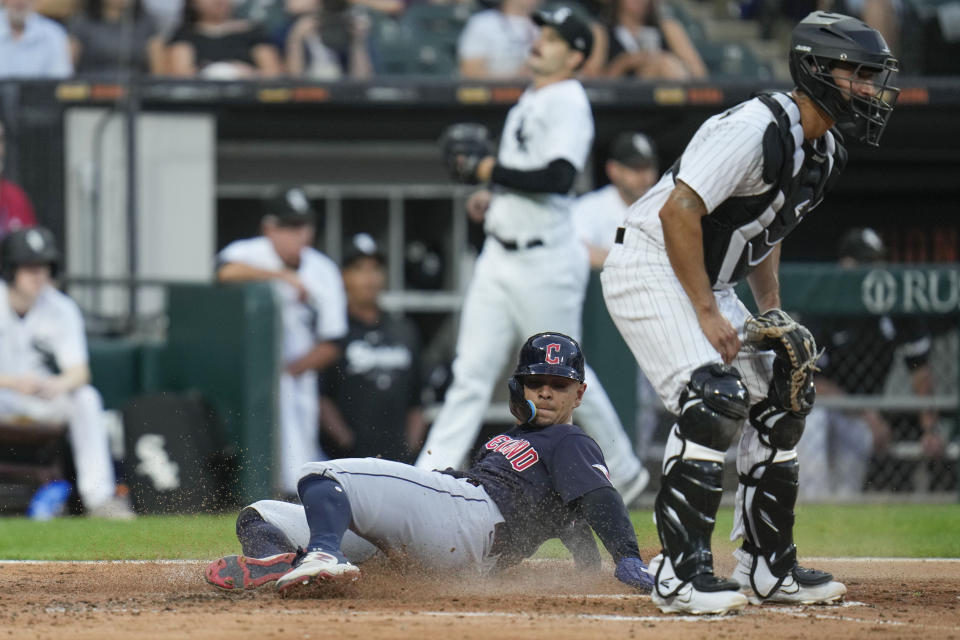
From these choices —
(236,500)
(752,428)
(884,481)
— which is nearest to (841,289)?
(884,481)

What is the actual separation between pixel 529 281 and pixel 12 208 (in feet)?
11.7

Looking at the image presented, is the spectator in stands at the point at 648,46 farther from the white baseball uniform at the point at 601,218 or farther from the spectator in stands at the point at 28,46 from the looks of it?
the spectator in stands at the point at 28,46

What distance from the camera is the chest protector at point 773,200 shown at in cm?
397

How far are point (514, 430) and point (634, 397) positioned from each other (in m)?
3.41

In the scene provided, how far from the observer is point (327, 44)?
9820mm

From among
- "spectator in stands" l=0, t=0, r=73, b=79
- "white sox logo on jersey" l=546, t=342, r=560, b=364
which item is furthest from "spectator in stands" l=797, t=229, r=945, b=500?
"spectator in stands" l=0, t=0, r=73, b=79

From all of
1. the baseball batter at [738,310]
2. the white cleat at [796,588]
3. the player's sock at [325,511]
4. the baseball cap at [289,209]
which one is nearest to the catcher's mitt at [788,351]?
the baseball batter at [738,310]

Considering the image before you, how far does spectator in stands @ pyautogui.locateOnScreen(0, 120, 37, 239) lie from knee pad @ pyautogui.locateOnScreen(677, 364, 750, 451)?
5.49 m

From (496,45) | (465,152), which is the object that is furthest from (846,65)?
(496,45)

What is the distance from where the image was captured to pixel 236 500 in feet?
24.6

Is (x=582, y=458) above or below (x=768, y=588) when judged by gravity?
above

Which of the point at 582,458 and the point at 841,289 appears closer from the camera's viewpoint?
the point at 582,458

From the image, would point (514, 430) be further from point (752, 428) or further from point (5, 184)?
point (5, 184)

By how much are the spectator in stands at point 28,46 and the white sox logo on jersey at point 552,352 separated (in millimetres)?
5964
